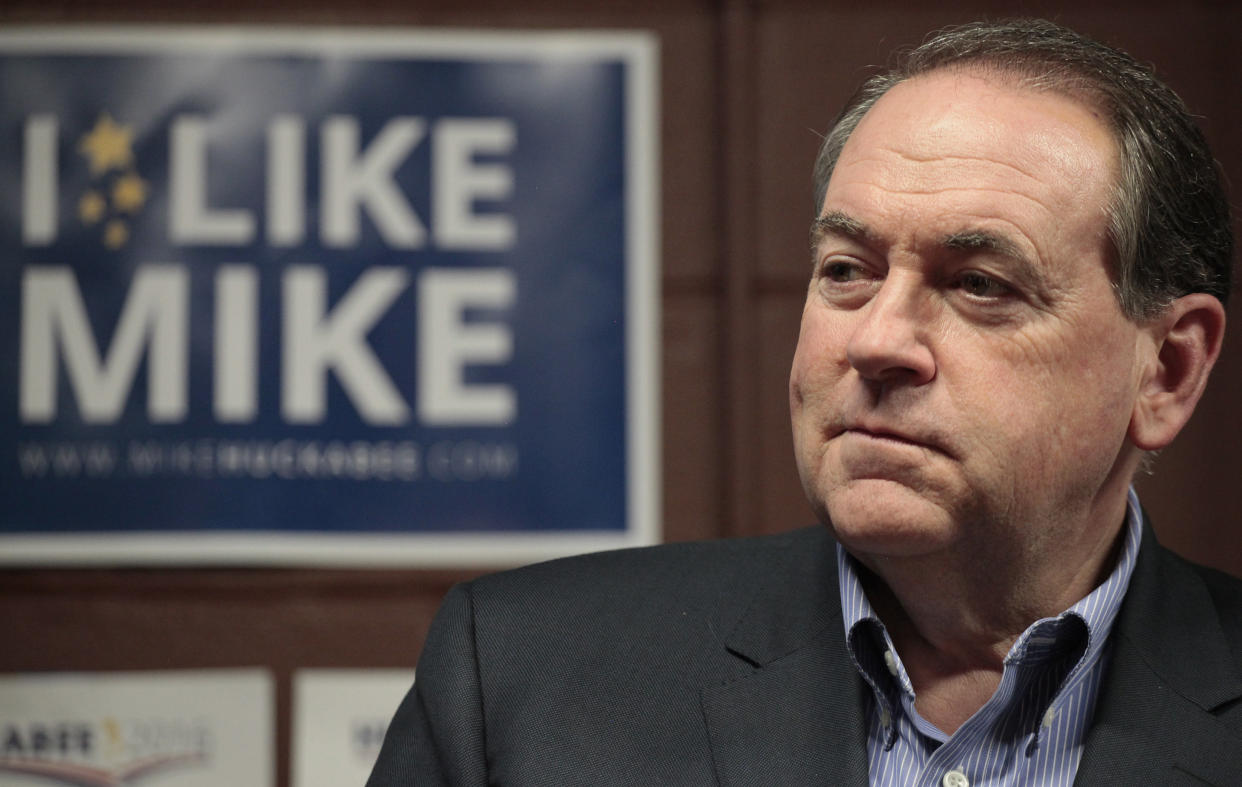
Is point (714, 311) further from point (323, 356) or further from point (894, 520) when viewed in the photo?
point (894, 520)

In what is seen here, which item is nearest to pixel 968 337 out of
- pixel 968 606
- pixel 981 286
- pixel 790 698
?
pixel 981 286

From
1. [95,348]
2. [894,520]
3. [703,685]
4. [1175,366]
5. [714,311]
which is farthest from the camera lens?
[714,311]

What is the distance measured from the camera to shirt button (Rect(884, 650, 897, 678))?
1.28 metres

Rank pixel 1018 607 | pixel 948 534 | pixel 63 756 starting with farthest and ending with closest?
pixel 63 756 < pixel 1018 607 < pixel 948 534

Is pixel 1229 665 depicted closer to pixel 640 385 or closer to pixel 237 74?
pixel 640 385

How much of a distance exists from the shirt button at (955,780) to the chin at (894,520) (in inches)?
8.8

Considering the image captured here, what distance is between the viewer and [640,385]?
8.05 ft

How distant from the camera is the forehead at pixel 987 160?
4.11ft

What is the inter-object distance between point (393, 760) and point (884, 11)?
1860mm

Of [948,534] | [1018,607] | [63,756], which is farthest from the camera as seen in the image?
[63,756]

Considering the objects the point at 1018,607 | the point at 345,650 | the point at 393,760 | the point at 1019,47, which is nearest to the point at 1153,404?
the point at 1018,607

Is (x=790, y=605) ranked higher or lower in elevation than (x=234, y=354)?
lower

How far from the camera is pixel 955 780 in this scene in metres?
1.23

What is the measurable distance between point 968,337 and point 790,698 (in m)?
0.42
